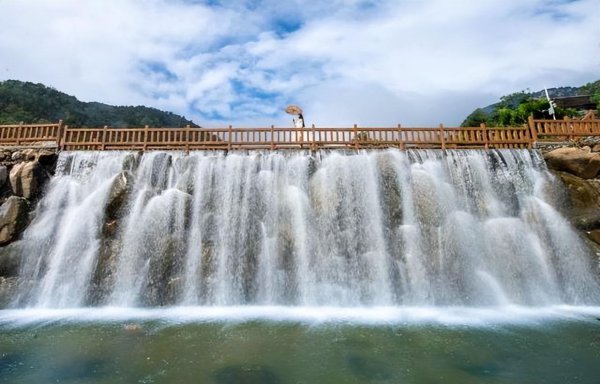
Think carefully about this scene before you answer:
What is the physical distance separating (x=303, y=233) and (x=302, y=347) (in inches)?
282

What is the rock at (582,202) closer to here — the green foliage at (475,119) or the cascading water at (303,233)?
the cascading water at (303,233)

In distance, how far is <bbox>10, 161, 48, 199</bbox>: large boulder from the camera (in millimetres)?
16891

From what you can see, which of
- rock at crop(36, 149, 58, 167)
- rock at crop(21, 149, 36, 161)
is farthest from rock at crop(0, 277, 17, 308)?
rock at crop(21, 149, 36, 161)

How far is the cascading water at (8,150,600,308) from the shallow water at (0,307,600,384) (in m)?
1.47

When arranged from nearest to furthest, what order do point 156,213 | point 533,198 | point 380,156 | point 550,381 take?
point 550,381 → point 156,213 → point 533,198 → point 380,156

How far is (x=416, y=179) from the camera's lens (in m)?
17.2

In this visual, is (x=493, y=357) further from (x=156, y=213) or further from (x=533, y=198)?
(x=156, y=213)

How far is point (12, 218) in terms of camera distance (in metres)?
15.8

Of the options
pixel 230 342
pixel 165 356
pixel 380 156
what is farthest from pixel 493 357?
pixel 380 156

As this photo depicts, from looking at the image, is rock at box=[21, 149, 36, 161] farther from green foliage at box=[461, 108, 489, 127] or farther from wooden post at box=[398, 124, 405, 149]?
green foliage at box=[461, 108, 489, 127]

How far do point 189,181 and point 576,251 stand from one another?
1718cm

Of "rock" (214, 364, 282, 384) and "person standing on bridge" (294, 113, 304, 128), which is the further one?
"person standing on bridge" (294, 113, 304, 128)

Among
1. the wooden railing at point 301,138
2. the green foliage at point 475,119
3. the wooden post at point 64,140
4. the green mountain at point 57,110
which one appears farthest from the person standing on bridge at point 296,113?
the green mountain at point 57,110

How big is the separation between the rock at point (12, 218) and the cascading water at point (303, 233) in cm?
54
